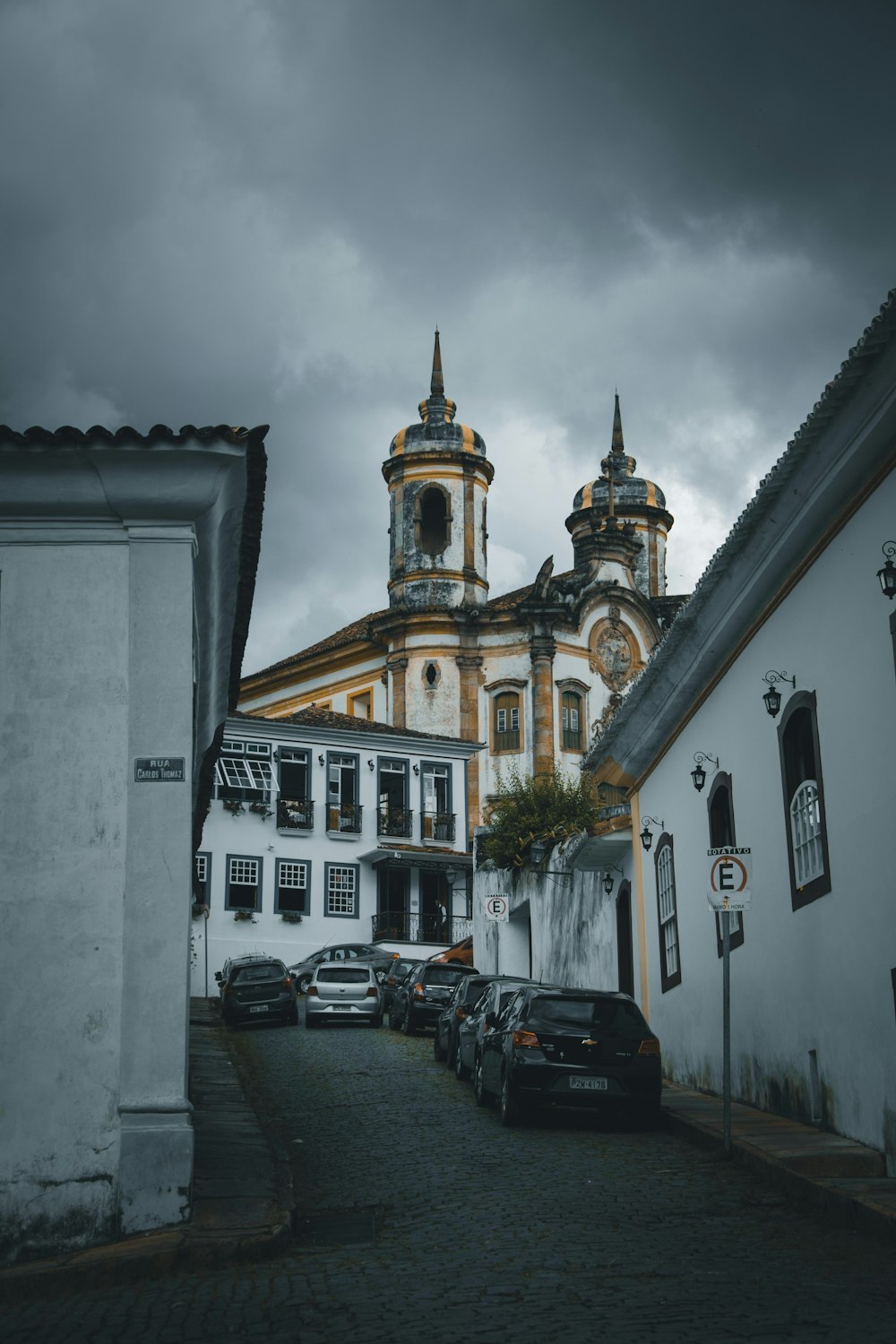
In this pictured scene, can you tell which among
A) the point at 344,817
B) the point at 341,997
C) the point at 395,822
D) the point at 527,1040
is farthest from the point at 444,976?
the point at 395,822

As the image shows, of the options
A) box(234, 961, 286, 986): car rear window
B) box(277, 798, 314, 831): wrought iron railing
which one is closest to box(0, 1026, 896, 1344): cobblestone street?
box(234, 961, 286, 986): car rear window

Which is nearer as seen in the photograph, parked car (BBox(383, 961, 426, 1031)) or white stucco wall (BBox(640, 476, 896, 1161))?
white stucco wall (BBox(640, 476, 896, 1161))

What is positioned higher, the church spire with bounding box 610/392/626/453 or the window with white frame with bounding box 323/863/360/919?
the church spire with bounding box 610/392/626/453

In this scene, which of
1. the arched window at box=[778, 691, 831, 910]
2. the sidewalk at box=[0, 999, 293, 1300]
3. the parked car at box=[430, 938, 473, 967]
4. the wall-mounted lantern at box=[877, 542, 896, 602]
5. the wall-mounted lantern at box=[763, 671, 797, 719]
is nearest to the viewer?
the sidewalk at box=[0, 999, 293, 1300]

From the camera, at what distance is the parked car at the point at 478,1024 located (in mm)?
19547

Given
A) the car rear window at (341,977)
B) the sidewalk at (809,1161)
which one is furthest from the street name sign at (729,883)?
the car rear window at (341,977)

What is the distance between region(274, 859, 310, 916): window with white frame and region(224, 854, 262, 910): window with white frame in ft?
2.26

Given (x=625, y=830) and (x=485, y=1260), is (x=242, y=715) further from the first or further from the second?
(x=485, y=1260)

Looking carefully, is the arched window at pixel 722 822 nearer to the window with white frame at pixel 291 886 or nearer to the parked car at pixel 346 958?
the parked car at pixel 346 958

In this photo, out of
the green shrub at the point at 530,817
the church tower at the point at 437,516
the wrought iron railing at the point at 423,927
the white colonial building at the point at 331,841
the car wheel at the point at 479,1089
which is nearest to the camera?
the car wheel at the point at 479,1089

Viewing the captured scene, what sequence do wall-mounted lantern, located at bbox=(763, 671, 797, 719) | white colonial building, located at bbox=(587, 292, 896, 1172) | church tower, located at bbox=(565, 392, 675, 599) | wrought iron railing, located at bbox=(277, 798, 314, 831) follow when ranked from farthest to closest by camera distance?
church tower, located at bbox=(565, 392, 675, 599), wrought iron railing, located at bbox=(277, 798, 314, 831), wall-mounted lantern, located at bbox=(763, 671, 797, 719), white colonial building, located at bbox=(587, 292, 896, 1172)

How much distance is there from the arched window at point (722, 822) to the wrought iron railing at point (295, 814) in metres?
31.3

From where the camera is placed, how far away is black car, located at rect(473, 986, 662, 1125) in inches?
634

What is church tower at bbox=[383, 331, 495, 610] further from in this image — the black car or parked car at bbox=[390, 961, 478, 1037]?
the black car
